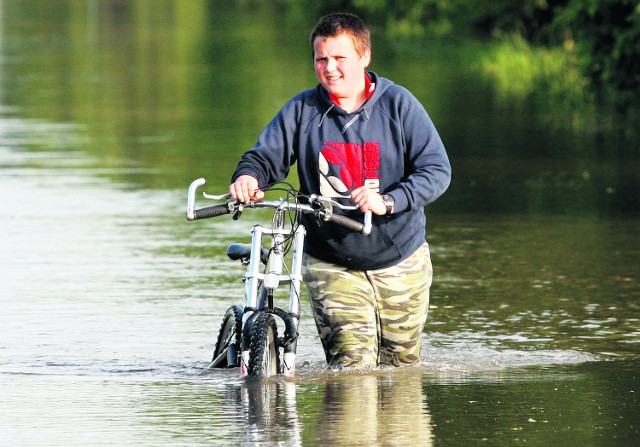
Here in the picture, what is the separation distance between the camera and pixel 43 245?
1289cm

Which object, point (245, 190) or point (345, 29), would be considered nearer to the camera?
point (245, 190)

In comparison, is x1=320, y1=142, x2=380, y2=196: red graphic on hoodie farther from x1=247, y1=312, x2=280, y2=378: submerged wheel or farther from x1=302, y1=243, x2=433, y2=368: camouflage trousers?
x1=247, y1=312, x2=280, y2=378: submerged wheel

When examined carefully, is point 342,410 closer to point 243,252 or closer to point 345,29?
point 243,252

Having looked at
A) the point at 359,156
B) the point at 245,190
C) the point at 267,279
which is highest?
the point at 359,156

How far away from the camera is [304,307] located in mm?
10352

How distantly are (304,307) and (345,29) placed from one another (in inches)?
131

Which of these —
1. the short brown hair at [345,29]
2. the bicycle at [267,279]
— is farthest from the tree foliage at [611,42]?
the bicycle at [267,279]

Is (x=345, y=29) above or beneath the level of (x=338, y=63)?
above

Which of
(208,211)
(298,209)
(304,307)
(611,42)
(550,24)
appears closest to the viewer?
(208,211)

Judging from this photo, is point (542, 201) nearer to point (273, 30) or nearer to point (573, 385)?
point (573, 385)

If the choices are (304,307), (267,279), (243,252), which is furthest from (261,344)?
(304,307)

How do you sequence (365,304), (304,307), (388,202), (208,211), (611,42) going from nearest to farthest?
(208,211), (388,202), (365,304), (304,307), (611,42)

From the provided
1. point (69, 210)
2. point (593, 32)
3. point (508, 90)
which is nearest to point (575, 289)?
point (69, 210)

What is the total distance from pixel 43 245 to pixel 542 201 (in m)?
4.38
